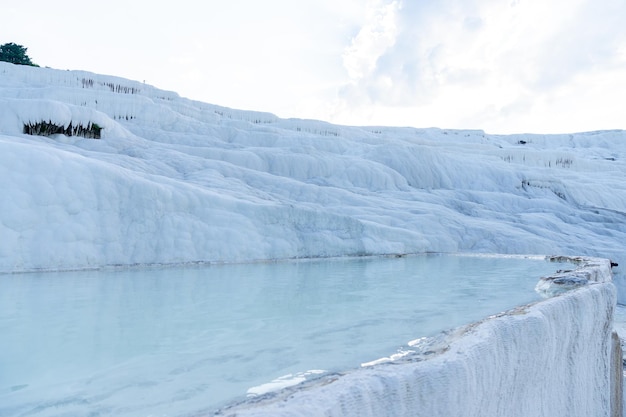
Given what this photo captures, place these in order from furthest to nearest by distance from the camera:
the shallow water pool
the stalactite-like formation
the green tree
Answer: the green tree < the stalactite-like formation < the shallow water pool

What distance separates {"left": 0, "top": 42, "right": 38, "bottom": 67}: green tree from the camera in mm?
36562

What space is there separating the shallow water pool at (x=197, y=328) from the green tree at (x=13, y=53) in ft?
110

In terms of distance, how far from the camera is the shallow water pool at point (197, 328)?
348 cm

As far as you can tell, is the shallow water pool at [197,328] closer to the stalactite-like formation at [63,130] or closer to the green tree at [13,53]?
the stalactite-like formation at [63,130]

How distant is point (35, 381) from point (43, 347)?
85 centimetres

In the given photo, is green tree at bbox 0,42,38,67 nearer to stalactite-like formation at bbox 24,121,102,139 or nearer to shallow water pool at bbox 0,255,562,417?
stalactite-like formation at bbox 24,121,102,139

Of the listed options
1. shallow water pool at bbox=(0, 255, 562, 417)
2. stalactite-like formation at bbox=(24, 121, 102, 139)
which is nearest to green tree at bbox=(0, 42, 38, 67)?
stalactite-like formation at bbox=(24, 121, 102, 139)

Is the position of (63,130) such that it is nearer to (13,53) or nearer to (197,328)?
(197,328)

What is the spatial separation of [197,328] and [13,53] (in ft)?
127

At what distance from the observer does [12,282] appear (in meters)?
8.00

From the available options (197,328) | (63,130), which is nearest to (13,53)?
(63,130)

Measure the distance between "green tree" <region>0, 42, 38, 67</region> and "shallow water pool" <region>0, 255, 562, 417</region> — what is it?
3358 centimetres

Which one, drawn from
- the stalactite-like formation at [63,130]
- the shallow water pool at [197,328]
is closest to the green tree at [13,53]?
the stalactite-like formation at [63,130]

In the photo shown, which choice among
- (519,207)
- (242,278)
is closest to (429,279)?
(242,278)
